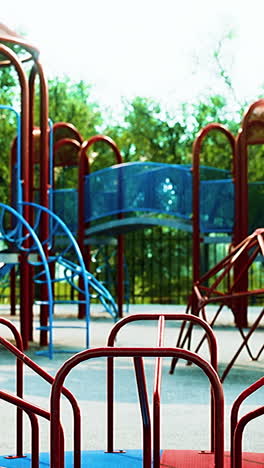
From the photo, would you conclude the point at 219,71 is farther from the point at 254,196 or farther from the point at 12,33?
the point at 12,33

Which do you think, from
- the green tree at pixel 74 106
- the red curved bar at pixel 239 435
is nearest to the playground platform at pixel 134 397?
the red curved bar at pixel 239 435

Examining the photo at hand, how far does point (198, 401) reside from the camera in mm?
6902

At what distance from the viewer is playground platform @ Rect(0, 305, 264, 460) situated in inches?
211

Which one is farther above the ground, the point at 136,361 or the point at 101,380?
the point at 136,361

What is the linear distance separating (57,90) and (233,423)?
2741 centimetres

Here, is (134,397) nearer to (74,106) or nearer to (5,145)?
(5,145)

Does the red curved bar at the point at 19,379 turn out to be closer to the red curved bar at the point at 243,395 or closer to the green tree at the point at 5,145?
the red curved bar at the point at 243,395

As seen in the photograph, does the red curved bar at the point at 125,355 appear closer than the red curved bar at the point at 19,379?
Yes

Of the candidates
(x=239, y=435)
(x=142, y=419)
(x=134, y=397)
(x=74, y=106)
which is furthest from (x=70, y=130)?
(x=239, y=435)

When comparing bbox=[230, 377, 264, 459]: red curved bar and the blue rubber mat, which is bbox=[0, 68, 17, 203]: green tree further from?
bbox=[230, 377, 264, 459]: red curved bar

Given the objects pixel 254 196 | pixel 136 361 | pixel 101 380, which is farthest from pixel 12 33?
pixel 254 196

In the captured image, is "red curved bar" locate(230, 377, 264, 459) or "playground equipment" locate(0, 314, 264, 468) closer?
"playground equipment" locate(0, 314, 264, 468)

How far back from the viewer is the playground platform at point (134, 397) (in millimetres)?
5359

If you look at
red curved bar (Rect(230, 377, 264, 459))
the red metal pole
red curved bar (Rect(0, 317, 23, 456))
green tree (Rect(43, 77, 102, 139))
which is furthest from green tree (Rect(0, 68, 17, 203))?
red curved bar (Rect(230, 377, 264, 459))
